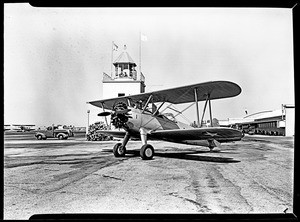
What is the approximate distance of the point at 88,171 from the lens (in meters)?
5.55

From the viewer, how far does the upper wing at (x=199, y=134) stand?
6816 millimetres

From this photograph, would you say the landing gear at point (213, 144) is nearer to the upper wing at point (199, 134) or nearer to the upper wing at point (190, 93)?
the upper wing at point (199, 134)

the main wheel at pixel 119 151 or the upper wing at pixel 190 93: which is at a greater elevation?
the upper wing at pixel 190 93

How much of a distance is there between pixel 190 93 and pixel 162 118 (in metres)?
1.39

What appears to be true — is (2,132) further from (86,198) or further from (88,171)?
(88,171)

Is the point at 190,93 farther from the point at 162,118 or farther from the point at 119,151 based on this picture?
the point at 119,151

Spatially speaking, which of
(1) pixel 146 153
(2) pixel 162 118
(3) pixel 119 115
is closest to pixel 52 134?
(2) pixel 162 118

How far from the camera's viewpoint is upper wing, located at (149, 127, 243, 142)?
6.82m

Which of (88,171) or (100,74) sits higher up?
(100,74)

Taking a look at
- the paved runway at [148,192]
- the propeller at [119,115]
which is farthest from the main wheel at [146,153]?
the paved runway at [148,192]

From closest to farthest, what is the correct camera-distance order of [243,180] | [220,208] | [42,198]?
[220,208] → [42,198] → [243,180]
